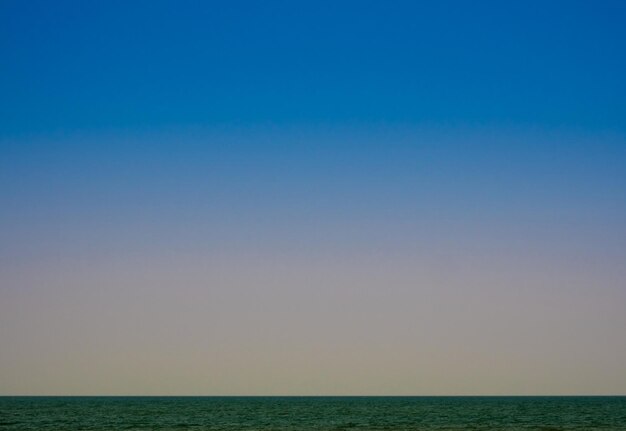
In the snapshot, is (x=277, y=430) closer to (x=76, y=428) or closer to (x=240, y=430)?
(x=240, y=430)

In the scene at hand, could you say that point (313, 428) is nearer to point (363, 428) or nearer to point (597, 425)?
point (363, 428)

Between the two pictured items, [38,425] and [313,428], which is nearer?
[313,428]

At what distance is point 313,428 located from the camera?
74.7 metres

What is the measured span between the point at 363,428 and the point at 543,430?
1612 centimetres

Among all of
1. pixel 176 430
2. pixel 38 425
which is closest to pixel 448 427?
pixel 176 430

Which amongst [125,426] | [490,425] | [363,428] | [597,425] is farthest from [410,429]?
[125,426]

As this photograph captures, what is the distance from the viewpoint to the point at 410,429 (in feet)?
236

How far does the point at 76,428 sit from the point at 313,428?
22.9 m

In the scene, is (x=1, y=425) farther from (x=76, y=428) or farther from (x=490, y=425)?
(x=490, y=425)

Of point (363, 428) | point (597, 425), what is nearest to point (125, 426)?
point (363, 428)

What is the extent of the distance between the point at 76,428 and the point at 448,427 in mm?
35378

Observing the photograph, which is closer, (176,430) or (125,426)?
(176,430)

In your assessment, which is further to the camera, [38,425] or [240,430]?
[38,425]

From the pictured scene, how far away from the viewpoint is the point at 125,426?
3182 inches
